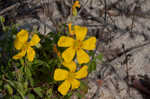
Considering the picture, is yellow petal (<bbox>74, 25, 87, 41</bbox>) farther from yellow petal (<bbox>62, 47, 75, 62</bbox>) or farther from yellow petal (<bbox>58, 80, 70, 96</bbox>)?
yellow petal (<bbox>58, 80, 70, 96</bbox>)

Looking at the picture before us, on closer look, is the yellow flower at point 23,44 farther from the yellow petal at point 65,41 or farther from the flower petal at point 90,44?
the flower petal at point 90,44

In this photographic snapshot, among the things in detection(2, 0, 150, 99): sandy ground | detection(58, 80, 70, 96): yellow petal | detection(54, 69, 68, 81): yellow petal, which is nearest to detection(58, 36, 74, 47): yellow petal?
detection(54, 69, 68, 81): yellow petal

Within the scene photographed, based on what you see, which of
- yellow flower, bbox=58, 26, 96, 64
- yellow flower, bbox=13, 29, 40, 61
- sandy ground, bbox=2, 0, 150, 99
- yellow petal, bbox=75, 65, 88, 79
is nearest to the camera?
yellow flower, bbox=13, 29, 40, 61

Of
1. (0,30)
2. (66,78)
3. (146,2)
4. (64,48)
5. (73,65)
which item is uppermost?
(146,2)

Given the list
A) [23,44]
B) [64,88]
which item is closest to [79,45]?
[64,88]

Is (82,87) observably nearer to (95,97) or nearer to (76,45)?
(95,97)

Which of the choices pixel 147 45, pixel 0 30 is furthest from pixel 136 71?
pixel 0 30

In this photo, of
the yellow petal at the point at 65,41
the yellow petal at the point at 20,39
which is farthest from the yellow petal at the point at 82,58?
the yellow petal at the point at 20,39
